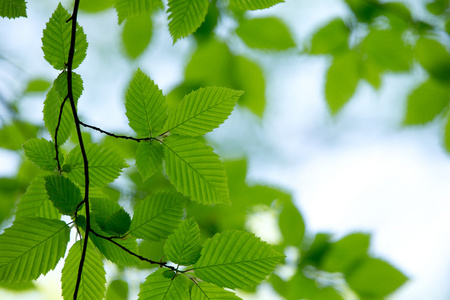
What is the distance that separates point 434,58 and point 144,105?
109 cm

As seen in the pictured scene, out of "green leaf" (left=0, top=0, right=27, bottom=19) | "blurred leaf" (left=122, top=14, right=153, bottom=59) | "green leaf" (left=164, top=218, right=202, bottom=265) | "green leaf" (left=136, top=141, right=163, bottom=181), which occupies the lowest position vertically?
"green leaf" (left=164, top=218, right=202, bottom=265)

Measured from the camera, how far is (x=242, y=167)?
3.75 feet

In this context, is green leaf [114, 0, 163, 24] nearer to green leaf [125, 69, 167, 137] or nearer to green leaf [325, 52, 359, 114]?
green leaf [125, 69, 167, 137]

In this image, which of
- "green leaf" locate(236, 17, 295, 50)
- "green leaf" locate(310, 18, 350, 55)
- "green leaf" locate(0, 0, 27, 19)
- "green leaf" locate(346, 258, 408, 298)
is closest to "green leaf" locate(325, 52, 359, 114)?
"green leaf" locate(310, 18, 350, 55)

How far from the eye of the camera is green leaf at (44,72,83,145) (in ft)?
1.83

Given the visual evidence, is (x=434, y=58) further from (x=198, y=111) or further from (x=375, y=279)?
(x=198, y=111)

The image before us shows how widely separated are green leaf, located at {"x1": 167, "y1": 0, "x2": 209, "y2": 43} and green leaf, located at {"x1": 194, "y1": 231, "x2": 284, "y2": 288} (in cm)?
34

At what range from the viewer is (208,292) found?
1.75ft

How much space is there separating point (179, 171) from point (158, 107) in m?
0.10

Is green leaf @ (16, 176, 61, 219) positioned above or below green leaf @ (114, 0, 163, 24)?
below

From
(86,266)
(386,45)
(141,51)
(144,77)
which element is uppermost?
(386,45)

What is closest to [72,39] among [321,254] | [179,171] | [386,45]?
[179,171]

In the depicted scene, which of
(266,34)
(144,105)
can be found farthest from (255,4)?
(266,34)

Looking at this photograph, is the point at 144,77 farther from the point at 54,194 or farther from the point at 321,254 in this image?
the point at 321,254
